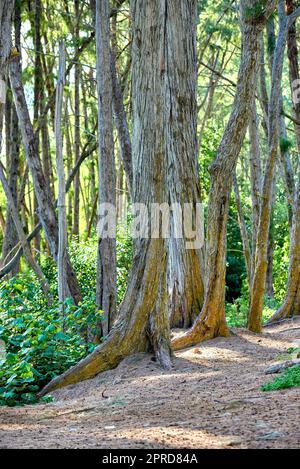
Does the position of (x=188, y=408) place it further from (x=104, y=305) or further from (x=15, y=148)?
(x=15, y=148)

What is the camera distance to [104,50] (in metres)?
11.5

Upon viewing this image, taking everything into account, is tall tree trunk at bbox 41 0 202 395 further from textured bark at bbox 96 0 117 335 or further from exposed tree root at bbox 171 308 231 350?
textured bark at bbox 96 0 117 335

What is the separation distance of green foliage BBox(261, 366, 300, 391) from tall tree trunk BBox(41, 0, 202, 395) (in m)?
2.29

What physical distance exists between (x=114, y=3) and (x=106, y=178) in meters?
8.91

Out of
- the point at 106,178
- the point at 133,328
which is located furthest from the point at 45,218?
the point at 133,328

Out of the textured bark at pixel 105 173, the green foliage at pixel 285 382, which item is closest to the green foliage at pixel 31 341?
the textured bark at pixel 105 173

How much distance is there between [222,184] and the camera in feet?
34.0

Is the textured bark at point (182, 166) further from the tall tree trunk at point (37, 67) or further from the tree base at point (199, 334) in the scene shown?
the tall tree trunk at point (37, 67)

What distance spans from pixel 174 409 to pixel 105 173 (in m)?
5.53

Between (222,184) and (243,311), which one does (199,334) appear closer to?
(222,184)

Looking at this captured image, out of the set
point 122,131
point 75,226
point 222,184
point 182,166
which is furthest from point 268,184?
point 75,226

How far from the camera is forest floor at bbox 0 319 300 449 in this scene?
506 cm

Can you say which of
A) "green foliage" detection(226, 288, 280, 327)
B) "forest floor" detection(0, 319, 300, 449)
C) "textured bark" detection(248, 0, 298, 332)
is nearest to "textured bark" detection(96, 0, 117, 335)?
"forest floor" detection(0, 319, 300, 449)

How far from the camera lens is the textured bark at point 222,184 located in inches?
407
